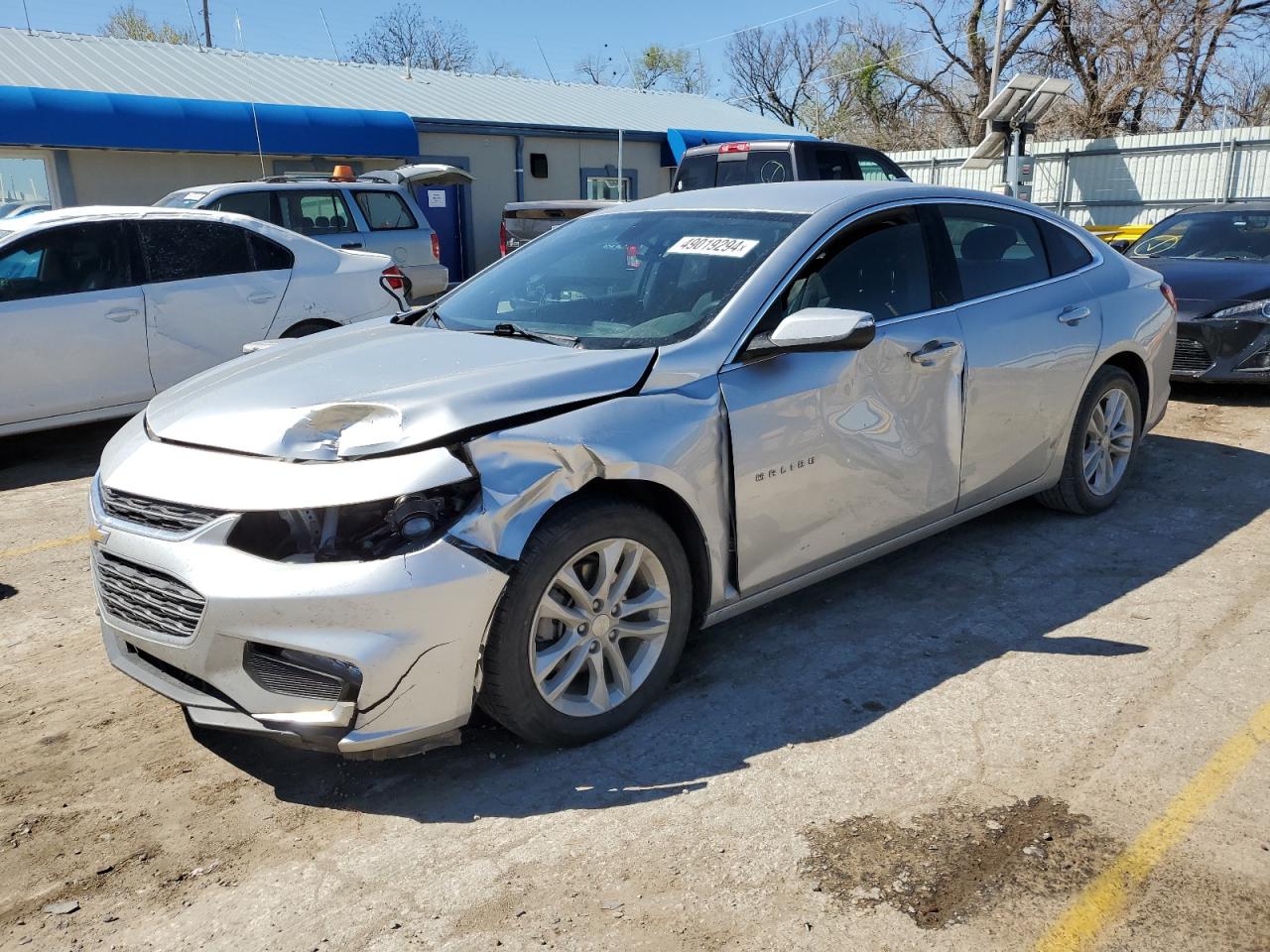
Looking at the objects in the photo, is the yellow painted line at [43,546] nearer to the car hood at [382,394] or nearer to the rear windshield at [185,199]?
the car hood at [382,394]

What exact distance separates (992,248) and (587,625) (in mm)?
2735

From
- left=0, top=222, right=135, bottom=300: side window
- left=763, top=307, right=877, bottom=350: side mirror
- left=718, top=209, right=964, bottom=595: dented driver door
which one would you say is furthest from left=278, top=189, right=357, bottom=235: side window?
left=763, top=307, right=877, bottom=350: side mirror

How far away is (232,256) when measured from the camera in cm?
758

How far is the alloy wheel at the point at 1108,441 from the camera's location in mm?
5242

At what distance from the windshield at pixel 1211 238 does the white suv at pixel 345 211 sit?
791 centimetres

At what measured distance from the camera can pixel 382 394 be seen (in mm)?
3104

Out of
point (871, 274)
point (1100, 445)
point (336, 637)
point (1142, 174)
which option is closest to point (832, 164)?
point (1100, 445)

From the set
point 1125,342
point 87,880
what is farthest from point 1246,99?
point 87,880

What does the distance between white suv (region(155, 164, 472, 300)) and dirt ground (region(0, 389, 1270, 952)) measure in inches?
316

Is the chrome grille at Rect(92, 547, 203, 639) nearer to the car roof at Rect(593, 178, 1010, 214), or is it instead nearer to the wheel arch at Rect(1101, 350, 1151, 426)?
the car roof at Rect(593, 178, 1010, 214)

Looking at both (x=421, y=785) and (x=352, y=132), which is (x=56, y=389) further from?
(x=352, y=132)

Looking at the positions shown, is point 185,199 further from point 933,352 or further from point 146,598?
point 933,352

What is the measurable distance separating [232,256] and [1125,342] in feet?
19.4

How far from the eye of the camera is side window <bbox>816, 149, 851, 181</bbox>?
1156cm
